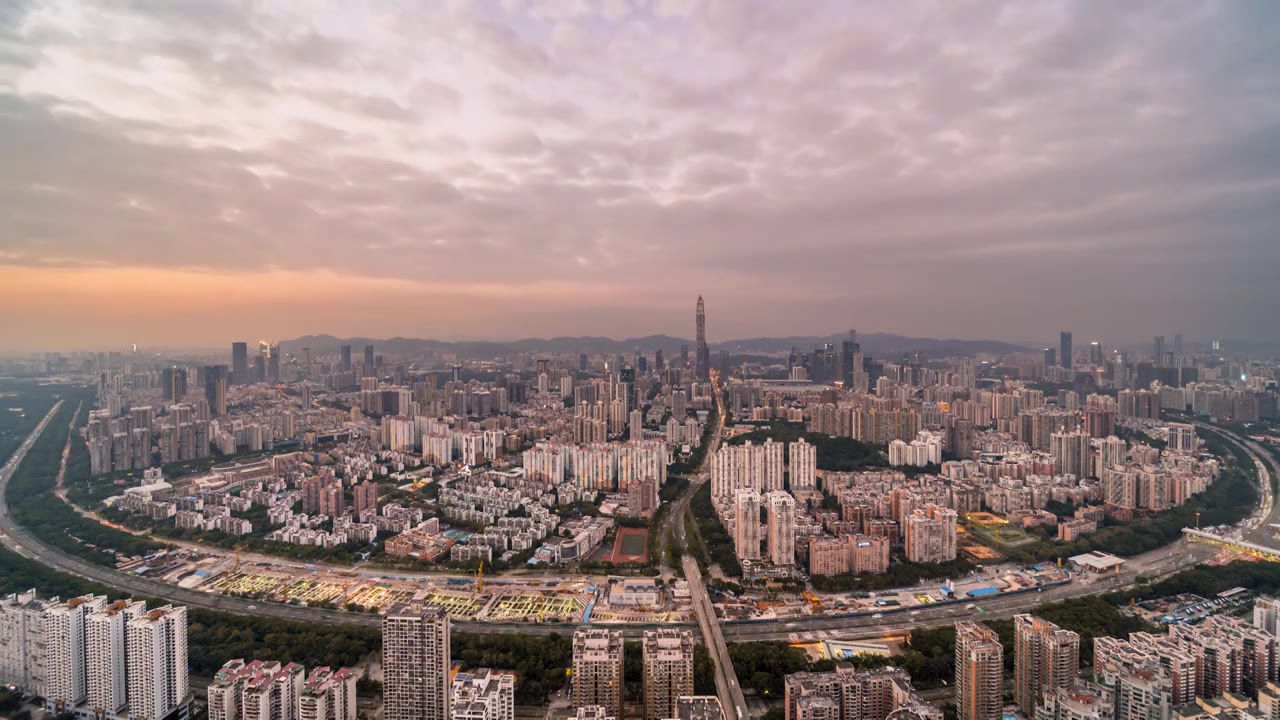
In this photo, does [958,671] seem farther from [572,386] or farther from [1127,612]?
[572,386]

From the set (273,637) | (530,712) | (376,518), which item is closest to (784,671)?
(530,712)

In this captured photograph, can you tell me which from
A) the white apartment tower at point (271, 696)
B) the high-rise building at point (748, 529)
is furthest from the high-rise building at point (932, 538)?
the white apartment tower at point (271, 696)

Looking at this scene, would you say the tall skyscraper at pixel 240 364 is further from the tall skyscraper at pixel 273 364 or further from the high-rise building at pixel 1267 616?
the high-rise building at pixel 1267 616

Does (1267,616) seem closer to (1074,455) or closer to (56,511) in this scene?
(1074,455)

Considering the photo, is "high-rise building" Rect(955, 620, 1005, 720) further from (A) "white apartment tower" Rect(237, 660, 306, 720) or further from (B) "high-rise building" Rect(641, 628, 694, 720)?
(A) "white apartment tower" Rect(237, 660, 306, 720)

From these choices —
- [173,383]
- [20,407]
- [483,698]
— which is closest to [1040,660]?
[483,698]
